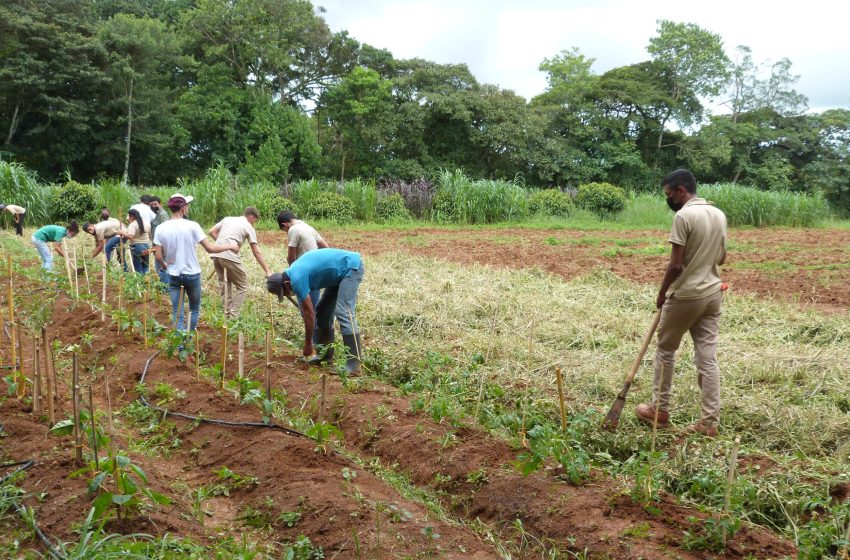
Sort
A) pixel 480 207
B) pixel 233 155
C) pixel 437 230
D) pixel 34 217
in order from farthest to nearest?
pixel 233 155
pixel 480 207
pixel 437 230
pixel 34 217

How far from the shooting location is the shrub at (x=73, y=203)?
18984 millimetres

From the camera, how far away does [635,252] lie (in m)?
14.2

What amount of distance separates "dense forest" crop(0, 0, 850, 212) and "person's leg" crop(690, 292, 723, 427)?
26.1 metres

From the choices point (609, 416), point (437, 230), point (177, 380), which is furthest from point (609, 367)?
point (437, 230)

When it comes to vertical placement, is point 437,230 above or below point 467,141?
below

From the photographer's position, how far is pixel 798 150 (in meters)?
36.7

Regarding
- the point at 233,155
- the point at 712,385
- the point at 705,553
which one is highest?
the point at 233,155

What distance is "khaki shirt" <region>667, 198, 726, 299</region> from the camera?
4402mm

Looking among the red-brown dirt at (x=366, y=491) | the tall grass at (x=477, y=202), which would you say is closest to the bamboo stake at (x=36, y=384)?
the red-brown dirt at (x=366, y=491)

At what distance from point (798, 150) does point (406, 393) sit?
124 feet

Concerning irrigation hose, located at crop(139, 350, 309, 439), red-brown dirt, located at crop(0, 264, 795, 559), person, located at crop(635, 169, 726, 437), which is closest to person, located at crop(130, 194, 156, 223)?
red-brown dirt, located at crop(0, 264, 795, 559)

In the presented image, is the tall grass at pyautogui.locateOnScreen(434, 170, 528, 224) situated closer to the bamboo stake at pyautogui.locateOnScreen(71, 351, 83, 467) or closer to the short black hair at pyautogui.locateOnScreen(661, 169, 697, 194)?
the short black hair at pyautogui.locateOnScreen(661, 169, 697, 194)

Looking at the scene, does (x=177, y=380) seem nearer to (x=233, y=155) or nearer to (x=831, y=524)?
(x=831, y=524)

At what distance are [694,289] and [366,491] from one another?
2459 millimetres
